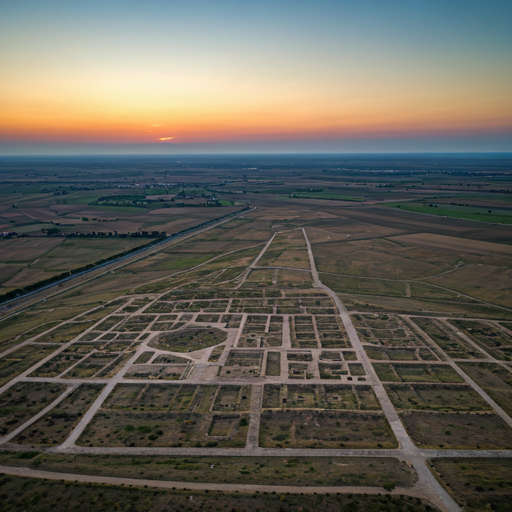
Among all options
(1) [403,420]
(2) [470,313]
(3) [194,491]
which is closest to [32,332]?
(3) [194,491]

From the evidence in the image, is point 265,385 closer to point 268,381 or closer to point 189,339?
point 268,381

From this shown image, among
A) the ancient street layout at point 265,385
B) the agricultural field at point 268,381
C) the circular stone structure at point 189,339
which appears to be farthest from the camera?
the circular stone structure at point 189,339

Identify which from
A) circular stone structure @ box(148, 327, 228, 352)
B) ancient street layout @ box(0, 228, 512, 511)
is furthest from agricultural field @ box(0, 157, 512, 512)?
circular stone structure @ box(148, 327, 228, 352)

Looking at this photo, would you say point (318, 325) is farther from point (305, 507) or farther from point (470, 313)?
point (305, 507)

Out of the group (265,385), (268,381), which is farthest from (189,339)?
(265,385)

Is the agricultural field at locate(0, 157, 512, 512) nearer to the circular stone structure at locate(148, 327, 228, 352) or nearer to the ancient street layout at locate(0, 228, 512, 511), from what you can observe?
the ancient street layout at locate(0, 228, 512, 511)

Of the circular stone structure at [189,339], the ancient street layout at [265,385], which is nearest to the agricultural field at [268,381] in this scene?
the ancient street layout at [265,385]

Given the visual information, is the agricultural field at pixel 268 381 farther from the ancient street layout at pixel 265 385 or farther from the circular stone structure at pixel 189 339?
the circular stone structure at pixel 189 339

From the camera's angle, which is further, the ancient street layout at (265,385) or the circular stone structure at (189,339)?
the circular stone structure at (189,339)
